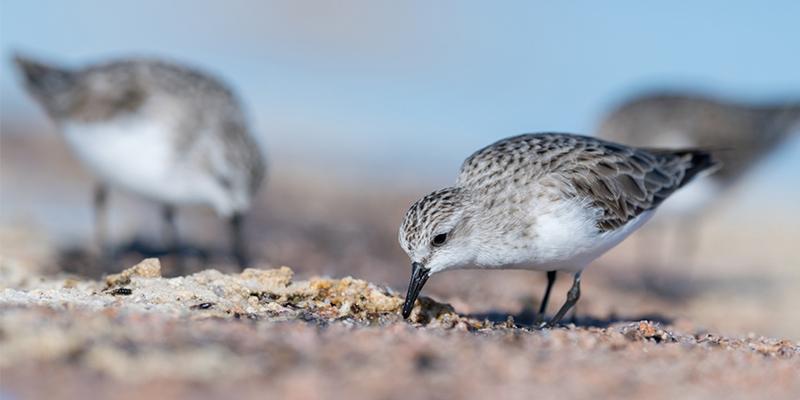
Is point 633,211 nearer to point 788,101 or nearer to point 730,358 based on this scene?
point 730,358

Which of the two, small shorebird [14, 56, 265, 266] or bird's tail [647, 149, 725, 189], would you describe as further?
small shorebird [14, 56, 265, 266]

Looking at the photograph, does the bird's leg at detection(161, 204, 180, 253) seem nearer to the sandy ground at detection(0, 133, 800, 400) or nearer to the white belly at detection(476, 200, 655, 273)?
the sandy ground at detection(0, 133, 800, 400)

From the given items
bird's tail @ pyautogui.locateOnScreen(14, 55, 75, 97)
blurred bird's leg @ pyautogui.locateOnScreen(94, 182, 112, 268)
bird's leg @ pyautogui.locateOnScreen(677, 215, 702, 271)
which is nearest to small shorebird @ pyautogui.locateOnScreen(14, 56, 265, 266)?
bird's tail @ pyautogui.locateOnScreen(14, 55, 75, 97)

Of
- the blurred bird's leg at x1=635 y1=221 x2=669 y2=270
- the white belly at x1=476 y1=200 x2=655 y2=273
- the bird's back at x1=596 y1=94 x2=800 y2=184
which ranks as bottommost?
the blurred bird's leg at x1=635 y1=221 x2=669 y2=270

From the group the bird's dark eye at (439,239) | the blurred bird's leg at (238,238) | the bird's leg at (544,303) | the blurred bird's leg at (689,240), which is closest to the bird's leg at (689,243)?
the blurred bird's leg at (689,240)

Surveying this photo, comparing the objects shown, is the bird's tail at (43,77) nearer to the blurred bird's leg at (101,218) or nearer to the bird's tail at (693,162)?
the blurred bird's leg at (101,218)

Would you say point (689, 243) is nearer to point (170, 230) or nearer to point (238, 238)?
point (238, 238)
